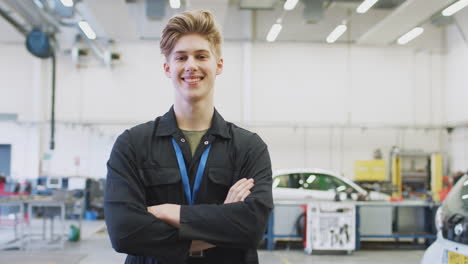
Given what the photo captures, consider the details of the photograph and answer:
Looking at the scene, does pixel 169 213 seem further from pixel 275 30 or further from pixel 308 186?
pixel 275 30

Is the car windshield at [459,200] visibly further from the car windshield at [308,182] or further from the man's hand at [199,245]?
the car windshield at [308,182]

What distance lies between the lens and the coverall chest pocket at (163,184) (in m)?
1.60

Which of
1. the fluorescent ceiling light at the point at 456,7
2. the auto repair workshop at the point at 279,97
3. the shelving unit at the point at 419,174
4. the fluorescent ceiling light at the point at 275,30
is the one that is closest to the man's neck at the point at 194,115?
the auto repair workshop at the point at 279,97

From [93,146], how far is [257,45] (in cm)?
571

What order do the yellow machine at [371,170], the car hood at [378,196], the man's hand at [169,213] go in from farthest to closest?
the yellow machine at [371,170]
the car hood at [378,196]
the man's hand at [169,213]

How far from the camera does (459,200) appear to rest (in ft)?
10.2

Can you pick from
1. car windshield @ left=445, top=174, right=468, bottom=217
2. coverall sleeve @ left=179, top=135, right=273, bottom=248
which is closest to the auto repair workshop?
car windshield @ left=445, top=174, right=468, bottom=217

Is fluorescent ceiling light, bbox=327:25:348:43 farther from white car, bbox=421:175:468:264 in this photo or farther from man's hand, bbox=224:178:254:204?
man's hand, bbox=224:178:254:204

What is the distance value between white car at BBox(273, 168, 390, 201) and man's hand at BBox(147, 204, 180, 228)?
6.90 m

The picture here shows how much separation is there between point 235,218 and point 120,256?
591 centimetres

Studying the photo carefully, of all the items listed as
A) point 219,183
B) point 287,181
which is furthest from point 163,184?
point 287,181

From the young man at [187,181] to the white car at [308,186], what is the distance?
22.3ft

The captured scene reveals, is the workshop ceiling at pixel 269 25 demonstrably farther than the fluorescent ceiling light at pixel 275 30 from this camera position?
Yes

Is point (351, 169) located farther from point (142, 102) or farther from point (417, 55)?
point (142, 102)
